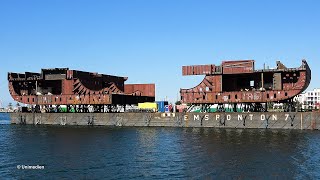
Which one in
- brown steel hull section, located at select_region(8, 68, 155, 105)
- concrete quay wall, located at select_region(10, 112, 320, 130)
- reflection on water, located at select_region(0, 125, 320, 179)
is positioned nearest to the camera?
reflection on water, located at select_region(0, 125, 320, 179)

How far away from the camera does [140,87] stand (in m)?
116

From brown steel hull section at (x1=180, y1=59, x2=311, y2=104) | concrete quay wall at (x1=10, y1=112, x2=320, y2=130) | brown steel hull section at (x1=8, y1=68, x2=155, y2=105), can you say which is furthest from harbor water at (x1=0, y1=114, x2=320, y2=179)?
brown steel hull section at (x1=8, y1=68, x2=155, y2=105)

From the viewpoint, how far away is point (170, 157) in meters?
45.8

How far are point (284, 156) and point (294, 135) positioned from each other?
2368cm

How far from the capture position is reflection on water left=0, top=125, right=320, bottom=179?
36688 millimetres

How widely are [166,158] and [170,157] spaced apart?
0.79 meters

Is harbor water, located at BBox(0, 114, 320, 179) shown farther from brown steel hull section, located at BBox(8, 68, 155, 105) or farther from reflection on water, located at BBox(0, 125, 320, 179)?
brown steel hull section, located at BBox(8, 68, 155, 105)

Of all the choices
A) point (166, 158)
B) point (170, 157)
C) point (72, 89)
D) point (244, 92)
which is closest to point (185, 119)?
point (244, 92)

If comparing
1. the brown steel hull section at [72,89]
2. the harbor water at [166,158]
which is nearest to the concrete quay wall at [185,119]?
the brown steel hull section at [72,89]

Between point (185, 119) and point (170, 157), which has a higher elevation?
point (185, 119)

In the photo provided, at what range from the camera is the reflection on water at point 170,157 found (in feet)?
120

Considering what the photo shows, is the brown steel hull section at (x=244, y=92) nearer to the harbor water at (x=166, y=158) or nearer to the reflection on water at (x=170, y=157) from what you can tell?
the reflection on water at (x=170, y=157)

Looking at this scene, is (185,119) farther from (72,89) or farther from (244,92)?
(72,89)

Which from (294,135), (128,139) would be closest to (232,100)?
(294,135)
